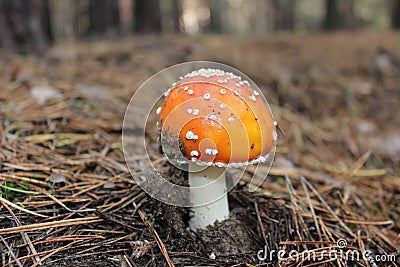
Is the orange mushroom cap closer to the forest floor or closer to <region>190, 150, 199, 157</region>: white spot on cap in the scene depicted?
<region>190, 150, 199, 157</region>: white spot on cap

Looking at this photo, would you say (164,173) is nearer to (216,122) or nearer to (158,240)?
(158,240)

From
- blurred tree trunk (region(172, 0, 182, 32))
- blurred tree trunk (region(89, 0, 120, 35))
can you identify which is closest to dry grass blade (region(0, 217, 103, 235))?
blurred tree trunk (region(89, 0, 120, 35))

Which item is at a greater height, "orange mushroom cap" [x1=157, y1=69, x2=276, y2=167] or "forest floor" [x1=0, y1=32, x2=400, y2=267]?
"orange mushroom cap" [x1=157, y1=69, x2=276, y2=167]

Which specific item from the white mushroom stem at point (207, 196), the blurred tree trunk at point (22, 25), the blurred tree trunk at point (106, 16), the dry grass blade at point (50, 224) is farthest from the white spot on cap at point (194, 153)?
the blurred tree trunk at point (106, 16)

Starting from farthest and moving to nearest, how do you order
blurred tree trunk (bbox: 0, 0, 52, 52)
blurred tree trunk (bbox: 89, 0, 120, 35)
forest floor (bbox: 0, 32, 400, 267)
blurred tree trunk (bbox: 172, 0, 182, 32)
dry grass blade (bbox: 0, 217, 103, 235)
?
blurred tree trunk (bbox: 172, 0, 182, 32) < blurred tree trunk (bbox: 89, 0, 120, 35) < blurred tree trunk (bbox: 0, 0, 52, 52) < forest floor (bbox: 0, 32, 400, 267) < dry grass blade (bbox: 0, 217, 103, 235)

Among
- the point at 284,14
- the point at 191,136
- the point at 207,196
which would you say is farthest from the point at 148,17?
the point at 284,14

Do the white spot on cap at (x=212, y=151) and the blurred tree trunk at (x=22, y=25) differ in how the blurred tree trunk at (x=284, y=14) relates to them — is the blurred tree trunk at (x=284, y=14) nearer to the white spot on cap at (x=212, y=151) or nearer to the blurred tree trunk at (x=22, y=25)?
the blurred tree trunk at (x=22, y=25)
